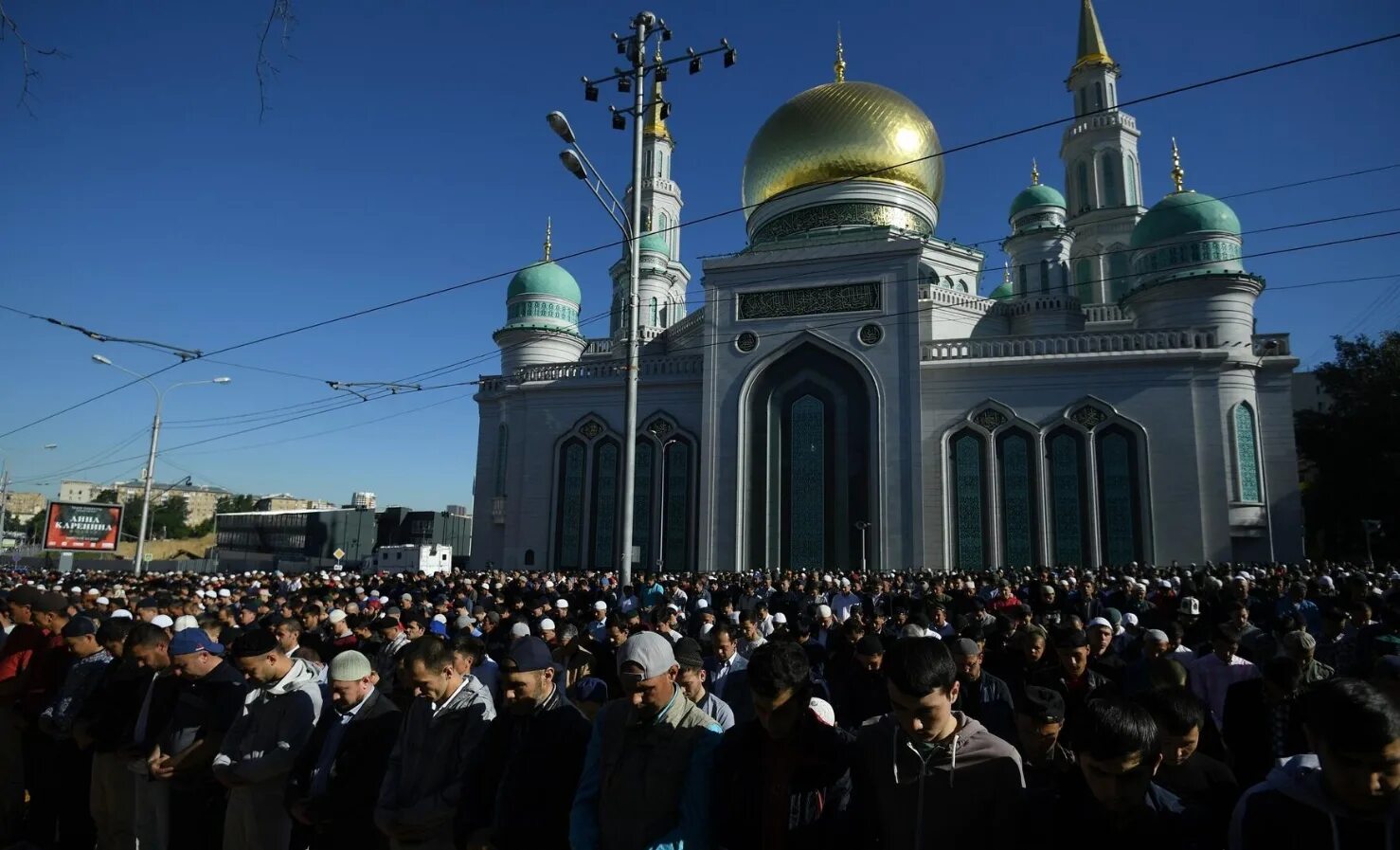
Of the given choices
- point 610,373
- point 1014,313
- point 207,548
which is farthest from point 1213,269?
point 207,548

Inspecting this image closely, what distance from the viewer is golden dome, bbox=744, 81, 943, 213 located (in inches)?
960

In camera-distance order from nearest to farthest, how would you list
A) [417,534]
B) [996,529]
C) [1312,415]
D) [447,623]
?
[447,623] → [996,529] → [1312,415] → [417,534]

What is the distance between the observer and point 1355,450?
24.1 m

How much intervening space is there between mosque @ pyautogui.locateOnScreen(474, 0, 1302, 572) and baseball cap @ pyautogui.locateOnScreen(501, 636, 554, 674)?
621 inches

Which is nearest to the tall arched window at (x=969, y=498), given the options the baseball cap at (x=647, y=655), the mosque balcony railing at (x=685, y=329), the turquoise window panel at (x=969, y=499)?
the turquoise window panel at (x=969, y=499)

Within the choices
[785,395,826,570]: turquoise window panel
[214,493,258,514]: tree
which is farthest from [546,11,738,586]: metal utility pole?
[214,493,258,514]: tree

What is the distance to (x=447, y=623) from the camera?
8320mm

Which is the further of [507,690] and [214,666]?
[214,666]

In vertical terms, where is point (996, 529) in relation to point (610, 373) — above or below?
below

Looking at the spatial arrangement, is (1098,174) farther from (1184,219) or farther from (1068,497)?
(1068,497)

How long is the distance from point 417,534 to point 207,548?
79.7 feet

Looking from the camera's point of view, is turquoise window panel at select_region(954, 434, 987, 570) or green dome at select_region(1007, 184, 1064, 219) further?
green dome at select_region(1007, 184, 1064, 219)

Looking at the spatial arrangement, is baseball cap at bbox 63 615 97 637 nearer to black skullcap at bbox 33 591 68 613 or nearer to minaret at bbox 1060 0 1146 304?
black skullcap at bbox 33 591 68 613

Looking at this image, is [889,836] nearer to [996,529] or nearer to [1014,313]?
[996,529]
